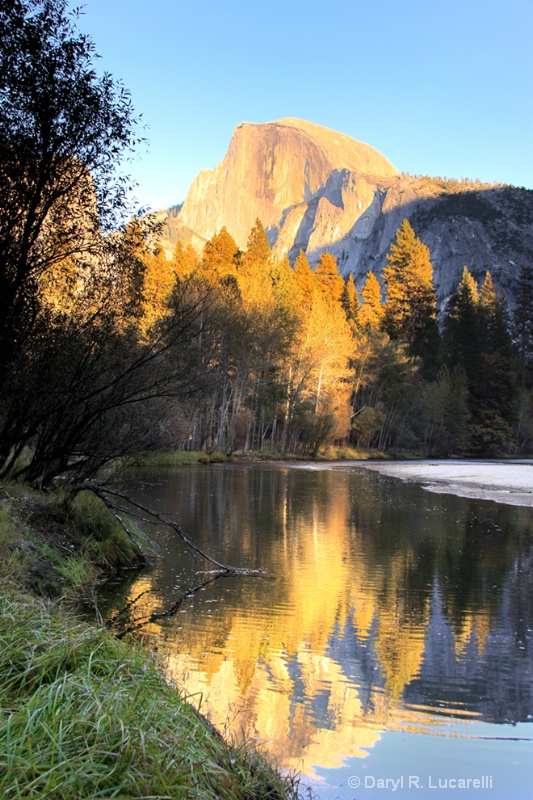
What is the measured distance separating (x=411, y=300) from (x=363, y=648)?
70.9 meters

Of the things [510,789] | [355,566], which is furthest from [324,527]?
[510,789]

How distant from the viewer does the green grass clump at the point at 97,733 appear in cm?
266

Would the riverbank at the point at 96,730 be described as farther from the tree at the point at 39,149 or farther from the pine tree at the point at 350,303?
the pine tree at the point at 350,303

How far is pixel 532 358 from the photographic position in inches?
3602

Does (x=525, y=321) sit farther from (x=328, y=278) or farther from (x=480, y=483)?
(x=480, y=483)

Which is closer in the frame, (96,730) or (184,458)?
Result: (96,730)

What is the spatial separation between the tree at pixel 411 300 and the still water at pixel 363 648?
189 ft

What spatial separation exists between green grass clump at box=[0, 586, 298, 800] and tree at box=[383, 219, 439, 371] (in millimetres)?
69152

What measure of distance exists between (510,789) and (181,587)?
614 centimetres

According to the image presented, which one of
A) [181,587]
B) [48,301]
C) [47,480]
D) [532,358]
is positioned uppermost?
[532,358]

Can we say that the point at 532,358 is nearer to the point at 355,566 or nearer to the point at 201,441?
the point at 201,441

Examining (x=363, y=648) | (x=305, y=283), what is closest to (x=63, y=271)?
(x=363, y=648)

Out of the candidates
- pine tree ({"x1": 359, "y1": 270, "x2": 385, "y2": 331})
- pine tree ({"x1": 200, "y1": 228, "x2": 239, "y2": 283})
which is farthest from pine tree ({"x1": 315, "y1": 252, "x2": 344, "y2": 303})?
pine tree ({"x1": 200, "y1": 228, "x2": 239, "y2": 283})

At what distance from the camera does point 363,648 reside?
7375 millimetres
